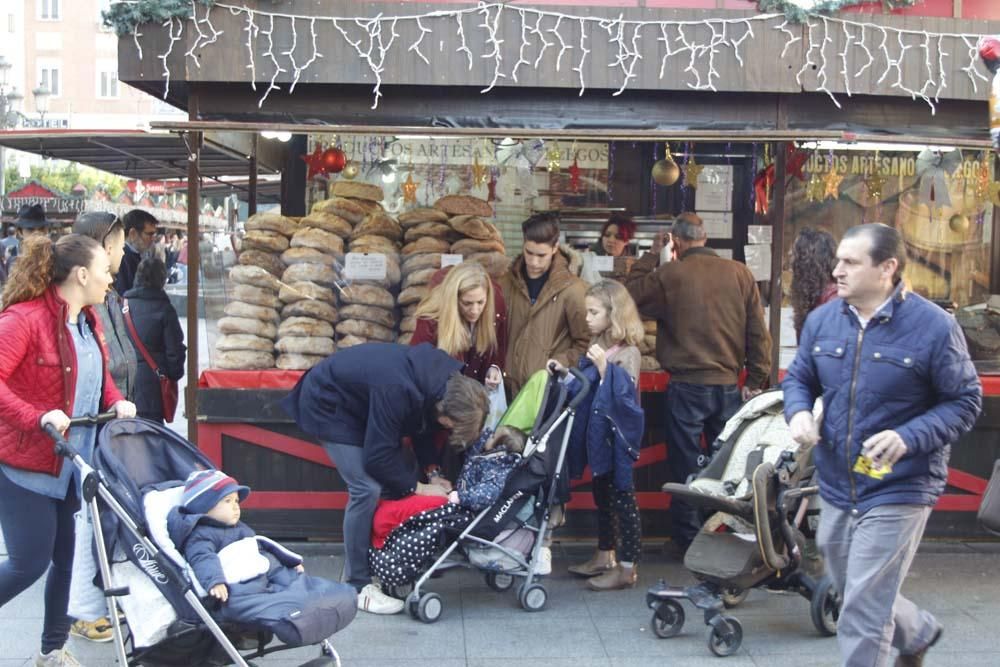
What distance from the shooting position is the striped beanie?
4.06 m

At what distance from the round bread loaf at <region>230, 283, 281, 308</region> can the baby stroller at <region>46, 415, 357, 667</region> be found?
2576mm

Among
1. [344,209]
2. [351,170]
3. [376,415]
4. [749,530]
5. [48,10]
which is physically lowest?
[749,530]

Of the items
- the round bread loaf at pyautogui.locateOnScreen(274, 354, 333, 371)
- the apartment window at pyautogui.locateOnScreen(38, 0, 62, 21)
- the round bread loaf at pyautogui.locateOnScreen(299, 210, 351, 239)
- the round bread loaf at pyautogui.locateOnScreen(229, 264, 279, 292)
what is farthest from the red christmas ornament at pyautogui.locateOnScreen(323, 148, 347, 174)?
the apartment window at pyautogui.locateOnScreen(38, 0, 62, 21)

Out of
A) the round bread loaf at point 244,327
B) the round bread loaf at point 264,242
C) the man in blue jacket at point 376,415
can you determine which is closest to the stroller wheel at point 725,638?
the man in blue jacket at point 376,415

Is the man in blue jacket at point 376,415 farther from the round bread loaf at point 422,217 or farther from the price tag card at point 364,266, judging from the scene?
the round bread loaf at point 422,217

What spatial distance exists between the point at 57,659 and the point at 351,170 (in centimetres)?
473

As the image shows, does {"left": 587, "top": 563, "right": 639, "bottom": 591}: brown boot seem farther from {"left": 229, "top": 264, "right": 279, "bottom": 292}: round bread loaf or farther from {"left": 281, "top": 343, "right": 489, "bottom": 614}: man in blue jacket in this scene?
{"left": 229, "top": 264, "right": 279, "bottom": 292}: round bread loaf

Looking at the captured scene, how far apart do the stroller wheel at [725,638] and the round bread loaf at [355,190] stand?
3742mm

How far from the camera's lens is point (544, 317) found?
20.4 feet

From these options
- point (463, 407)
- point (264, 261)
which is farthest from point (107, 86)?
point (463, 407)

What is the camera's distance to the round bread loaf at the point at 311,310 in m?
6.70

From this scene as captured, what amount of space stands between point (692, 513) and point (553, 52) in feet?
8.80

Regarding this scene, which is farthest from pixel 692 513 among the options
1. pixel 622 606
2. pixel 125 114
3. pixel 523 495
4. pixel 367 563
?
pixel 125 114

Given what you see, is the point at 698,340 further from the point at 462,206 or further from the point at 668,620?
the point at 462,206
